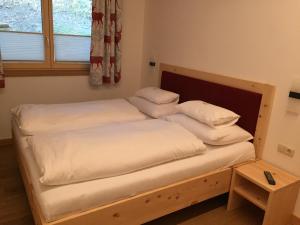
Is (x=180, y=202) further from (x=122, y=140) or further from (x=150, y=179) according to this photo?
(x=122, y=140)

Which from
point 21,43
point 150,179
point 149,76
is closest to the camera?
point 150,179

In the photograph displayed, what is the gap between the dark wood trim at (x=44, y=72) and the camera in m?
3.07

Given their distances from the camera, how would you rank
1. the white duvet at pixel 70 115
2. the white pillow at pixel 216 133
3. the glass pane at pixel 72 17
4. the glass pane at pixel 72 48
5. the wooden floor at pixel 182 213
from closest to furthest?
the wooden floor at pixel 182 213 < the white pillow at pixel 216 133 < the white duvet at pixel 70 115 < the glass pane at pixel 72 17 < the glass pane at pixel 72 48

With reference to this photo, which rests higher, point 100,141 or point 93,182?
point 100,141

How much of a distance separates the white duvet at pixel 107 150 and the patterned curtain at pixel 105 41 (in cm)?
136

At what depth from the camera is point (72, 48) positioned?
3.37m

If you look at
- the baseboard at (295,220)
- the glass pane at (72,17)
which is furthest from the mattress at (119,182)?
the glass pane at (72,17)

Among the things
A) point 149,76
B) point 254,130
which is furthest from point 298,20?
point 149,76

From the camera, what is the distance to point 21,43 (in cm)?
307

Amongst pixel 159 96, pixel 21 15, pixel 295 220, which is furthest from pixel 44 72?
pixel 295 220

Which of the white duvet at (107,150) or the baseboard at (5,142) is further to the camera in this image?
the baseboard at (5,142)

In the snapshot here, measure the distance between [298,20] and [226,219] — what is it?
165 cm

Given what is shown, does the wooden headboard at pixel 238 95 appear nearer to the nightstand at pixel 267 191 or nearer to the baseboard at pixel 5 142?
the nightstand at pixel 267 191

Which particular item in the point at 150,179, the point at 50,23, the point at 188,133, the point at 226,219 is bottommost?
the point at 226,219
